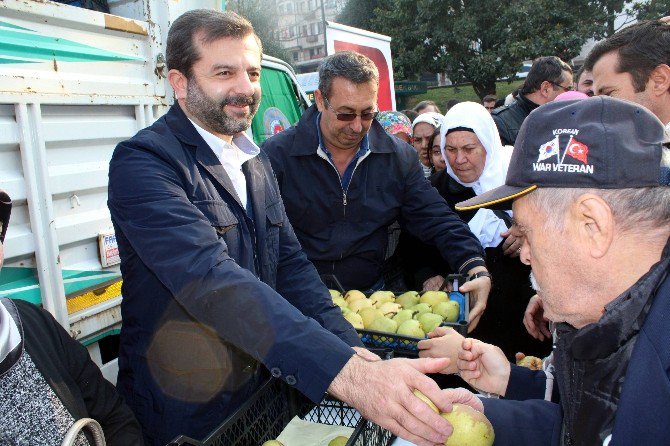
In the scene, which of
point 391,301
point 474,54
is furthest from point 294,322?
point 474,54

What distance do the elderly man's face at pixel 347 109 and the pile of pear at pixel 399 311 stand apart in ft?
3.04

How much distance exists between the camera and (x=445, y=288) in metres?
3.27

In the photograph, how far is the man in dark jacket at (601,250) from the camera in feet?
3.71

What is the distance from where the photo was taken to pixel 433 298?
292cm

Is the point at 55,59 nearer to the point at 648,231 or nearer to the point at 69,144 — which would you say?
the point at 69,144

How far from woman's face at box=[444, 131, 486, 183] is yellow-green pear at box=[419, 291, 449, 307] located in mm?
1202

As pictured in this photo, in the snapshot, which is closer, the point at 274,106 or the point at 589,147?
the point at 589,147

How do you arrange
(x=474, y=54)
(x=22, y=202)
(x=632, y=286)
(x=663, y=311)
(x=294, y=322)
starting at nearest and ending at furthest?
1. (x=663, y=311)
2. (x=632, y=286)
3. (x=294, y=322)
4. (x=22, y=202)
5. (x=474, y=54)

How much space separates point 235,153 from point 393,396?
133cm

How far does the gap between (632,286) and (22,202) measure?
2.53m

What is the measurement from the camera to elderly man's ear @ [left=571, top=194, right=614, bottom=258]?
1.25 metres

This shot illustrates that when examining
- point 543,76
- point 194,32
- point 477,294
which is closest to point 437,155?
Result: point 543,76

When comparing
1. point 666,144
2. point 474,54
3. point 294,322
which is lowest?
point 294,322

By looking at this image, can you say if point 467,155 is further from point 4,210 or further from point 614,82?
point 4,210
